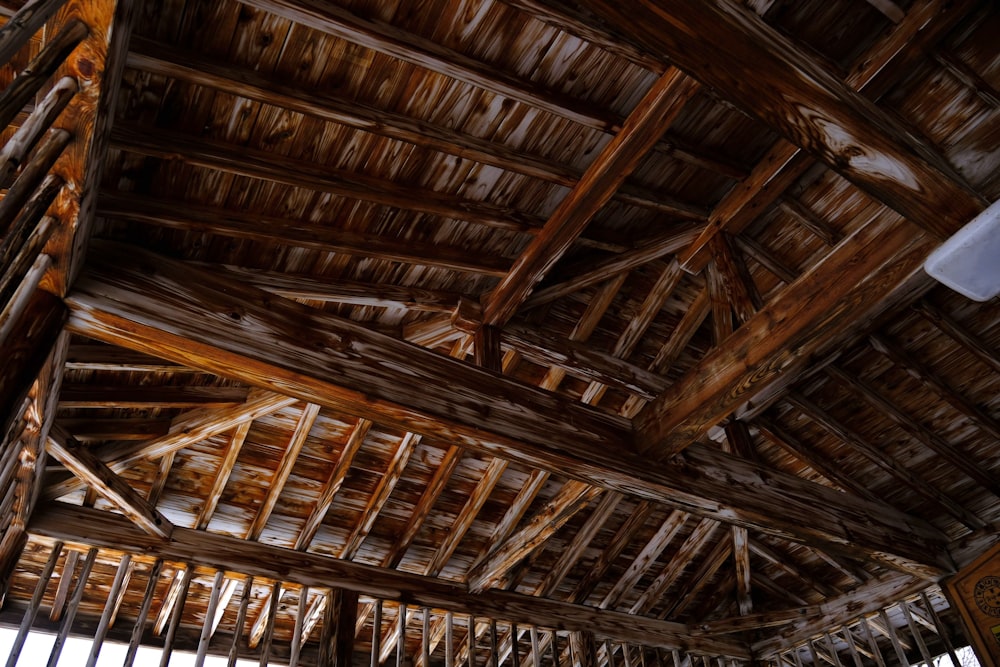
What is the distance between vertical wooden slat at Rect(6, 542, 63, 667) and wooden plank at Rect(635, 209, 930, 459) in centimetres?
289

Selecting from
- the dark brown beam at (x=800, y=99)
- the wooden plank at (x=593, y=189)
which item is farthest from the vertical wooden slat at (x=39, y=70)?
the wooden plank at (x=593, y=189)

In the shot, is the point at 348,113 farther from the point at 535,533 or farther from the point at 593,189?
the point at 535,533

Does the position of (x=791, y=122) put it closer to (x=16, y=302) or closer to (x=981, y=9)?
(x=981, y=9)

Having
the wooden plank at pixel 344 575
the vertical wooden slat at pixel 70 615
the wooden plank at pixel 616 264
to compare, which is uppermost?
the wooden plank at pixel 616 264

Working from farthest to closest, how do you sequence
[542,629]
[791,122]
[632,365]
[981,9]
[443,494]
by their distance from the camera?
[542,629], [443,494], [632,365], [981,9], [791,122]

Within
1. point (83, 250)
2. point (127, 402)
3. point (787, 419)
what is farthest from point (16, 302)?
point (787, 419)

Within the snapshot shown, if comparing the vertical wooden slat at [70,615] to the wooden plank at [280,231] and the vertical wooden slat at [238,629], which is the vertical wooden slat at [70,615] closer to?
the vertical wooden slat at [238,629]

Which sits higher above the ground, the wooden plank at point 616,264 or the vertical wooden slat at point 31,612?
the wooden plank at point 616,264

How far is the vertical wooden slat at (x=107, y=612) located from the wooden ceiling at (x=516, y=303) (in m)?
0.11

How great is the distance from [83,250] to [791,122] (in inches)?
85.7

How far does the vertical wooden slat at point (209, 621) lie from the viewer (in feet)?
11.7

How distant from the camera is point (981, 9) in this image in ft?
10.1

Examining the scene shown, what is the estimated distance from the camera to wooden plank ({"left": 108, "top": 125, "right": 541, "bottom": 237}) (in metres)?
2.51

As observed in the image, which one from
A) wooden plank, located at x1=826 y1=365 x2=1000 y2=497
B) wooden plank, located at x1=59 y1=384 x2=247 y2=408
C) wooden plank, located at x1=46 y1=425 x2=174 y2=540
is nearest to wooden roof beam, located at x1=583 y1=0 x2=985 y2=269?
wooden plank, located at x1=826 y1=365 x2=1000 y2=497
